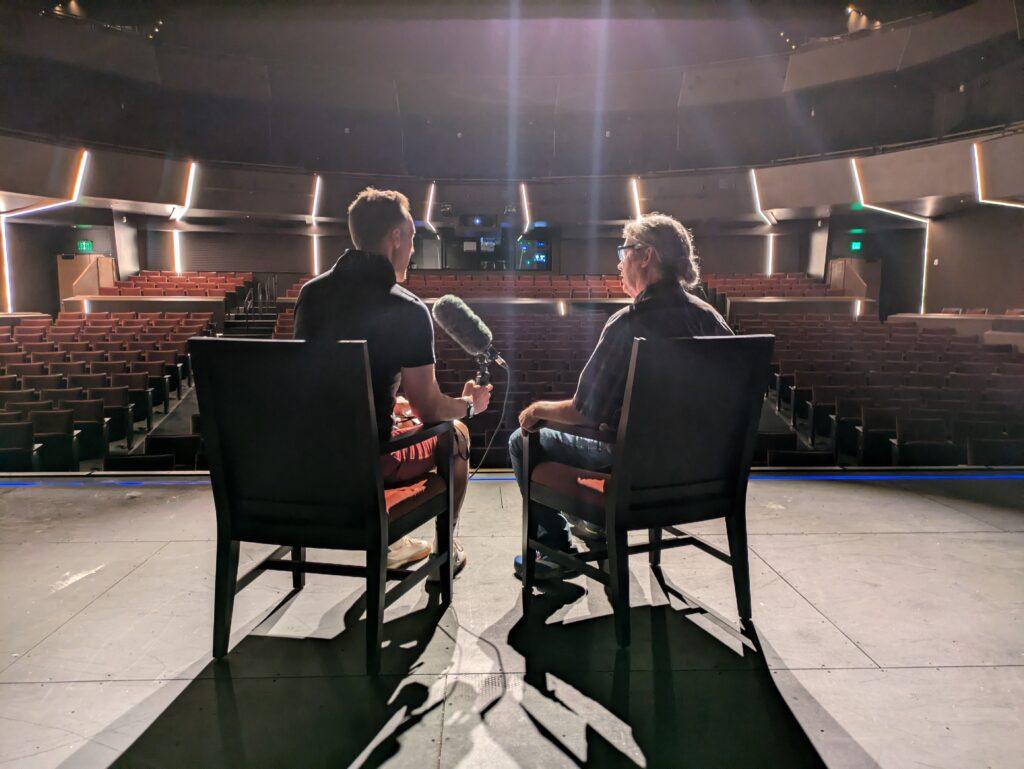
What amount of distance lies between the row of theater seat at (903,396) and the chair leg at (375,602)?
12.2ft

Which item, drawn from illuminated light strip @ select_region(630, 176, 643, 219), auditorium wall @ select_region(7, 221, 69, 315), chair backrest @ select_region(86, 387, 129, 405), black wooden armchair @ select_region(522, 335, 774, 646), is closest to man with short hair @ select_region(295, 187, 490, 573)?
black wooden armchair @ select_region(522, 335, 774, 646)

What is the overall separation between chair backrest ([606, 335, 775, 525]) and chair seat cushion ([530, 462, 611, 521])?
0.39 feet

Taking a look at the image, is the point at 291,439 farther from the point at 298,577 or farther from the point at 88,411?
the point at 88,411

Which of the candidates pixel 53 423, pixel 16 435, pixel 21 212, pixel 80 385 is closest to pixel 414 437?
pixel 16 435

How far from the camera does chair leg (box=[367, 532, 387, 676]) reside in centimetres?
156

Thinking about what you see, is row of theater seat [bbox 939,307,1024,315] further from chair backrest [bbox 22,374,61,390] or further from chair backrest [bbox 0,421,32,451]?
chair backrest [bbox 22,374,61,390]

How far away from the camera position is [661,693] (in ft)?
4.91

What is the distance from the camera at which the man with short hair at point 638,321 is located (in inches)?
72.3

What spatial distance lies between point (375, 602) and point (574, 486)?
2.26ft

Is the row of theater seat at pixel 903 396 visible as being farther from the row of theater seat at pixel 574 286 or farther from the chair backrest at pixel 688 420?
the row of theater seat at pixel 574 286

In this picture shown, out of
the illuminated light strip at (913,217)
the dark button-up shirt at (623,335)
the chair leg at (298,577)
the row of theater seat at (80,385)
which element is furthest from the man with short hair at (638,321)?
the illuminated light strip at (913,217)

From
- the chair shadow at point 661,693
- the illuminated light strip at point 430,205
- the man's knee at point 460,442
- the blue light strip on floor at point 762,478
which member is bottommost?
the chair shadow at point 661,693

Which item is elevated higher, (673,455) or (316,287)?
(316,287)

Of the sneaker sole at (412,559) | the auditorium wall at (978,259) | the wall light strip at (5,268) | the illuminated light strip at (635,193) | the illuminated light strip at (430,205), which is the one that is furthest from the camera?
the illuminated light strip at (430,205)
